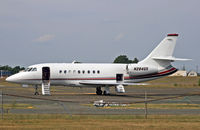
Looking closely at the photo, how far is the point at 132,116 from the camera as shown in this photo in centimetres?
2105

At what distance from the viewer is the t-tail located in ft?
146

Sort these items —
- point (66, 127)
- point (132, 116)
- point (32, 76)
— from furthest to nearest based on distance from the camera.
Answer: point (32, 76) < point (132, 116) < point (66, 127)

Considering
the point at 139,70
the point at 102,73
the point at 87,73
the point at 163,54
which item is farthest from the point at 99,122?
the point at 163,54

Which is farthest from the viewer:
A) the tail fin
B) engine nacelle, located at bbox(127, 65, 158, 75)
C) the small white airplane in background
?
the tail fin

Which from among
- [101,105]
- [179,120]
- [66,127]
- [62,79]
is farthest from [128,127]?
[62,79]

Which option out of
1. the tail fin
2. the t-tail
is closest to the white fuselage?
the t-tail

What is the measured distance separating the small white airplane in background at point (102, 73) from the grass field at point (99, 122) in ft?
70.7

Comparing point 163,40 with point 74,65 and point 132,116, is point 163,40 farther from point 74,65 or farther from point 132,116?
point 132,116

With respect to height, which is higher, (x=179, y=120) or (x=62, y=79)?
(x=62, y=79)

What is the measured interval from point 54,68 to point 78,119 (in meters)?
23.9

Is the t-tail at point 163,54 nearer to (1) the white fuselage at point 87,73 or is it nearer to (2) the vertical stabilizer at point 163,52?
(2) the vertical stabilizer at point 163,52

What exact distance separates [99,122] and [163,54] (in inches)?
1081

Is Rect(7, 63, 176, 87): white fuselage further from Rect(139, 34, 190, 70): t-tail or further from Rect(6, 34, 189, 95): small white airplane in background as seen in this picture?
Rect(139, 34, 190, 70): t-tail

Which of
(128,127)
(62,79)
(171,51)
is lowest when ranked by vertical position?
(128,127)
